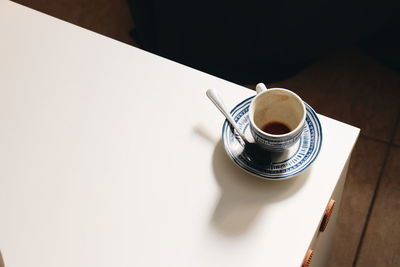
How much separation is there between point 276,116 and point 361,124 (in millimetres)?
757

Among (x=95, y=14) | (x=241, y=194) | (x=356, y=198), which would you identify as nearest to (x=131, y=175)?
(x=241, y=194)

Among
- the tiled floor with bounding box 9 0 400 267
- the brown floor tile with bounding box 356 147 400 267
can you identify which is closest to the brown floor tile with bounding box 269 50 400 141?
the tiled floor with bounding box 9 0 400 267

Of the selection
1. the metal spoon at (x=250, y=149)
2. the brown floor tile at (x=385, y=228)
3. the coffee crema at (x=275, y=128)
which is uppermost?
the brown floor tile at (x=385, y=228)

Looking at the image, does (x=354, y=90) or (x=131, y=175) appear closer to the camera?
(x=131, y=175)

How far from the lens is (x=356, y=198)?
125 cm

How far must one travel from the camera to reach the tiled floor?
1.19m

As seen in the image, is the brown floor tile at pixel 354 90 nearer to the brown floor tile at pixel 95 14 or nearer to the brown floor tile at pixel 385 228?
the brown floor tile at pixel 385 228

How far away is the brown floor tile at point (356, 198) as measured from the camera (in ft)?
3.88

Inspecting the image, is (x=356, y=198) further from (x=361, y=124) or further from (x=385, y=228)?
(x=361, y=124)

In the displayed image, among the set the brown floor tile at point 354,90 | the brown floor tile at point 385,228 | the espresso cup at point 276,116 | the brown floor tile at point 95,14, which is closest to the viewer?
the espresso cup at point 276,116

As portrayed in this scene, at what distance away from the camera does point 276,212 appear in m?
0.64

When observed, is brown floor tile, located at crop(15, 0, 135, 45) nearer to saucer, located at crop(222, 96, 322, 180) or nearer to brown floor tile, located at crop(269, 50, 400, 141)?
brown floor tile, located at crop(269, 50, 400, 141)

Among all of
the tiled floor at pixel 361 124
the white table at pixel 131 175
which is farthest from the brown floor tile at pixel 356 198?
the white table at pixel 131 175

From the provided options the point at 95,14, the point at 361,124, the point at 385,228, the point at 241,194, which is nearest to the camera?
the point at 241,194
